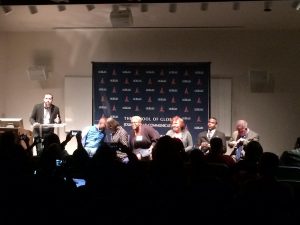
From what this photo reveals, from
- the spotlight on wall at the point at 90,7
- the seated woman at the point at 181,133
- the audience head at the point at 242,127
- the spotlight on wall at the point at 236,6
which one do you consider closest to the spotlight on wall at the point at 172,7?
the spotlight on wall at the point at 236,6

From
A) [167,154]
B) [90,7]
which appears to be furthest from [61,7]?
[167,154]

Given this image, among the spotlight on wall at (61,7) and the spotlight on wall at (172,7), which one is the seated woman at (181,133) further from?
the spotlight on wall at (61,7)

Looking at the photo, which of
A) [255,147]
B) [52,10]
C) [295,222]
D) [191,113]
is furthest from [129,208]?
[191,113]

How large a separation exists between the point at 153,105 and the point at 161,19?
1.70 m

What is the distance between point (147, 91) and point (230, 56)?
1.72 meters

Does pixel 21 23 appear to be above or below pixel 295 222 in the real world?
above

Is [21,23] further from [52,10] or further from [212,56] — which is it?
[212,56]

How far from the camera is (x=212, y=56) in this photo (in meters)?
9.57

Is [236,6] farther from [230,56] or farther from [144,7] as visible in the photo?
[230,56]

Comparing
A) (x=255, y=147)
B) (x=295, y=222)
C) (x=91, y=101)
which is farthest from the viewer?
(x=91, y=101)

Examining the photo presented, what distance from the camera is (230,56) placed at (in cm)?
955

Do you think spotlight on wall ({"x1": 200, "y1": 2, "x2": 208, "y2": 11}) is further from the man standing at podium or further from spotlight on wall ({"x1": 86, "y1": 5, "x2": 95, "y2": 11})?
the man standing at podium

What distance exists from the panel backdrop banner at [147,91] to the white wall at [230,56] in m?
0.28

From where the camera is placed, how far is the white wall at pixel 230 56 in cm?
947
